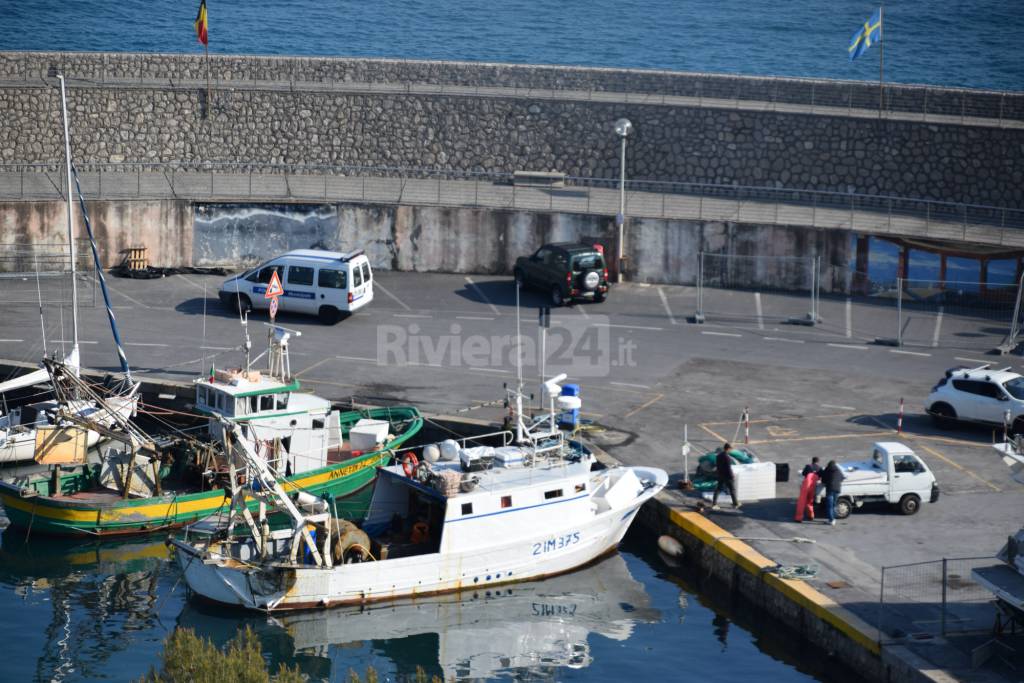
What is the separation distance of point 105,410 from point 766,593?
15060 mm

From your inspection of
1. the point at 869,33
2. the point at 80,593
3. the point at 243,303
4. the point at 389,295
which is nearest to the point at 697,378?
the point at 389,295

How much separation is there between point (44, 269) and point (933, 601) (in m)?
30.3

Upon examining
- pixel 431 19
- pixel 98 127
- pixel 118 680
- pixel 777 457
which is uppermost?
pixel 431 19

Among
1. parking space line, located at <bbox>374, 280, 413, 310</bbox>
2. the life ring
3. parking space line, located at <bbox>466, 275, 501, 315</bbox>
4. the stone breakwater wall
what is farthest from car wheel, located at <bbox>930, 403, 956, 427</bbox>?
the stone breakwater wall

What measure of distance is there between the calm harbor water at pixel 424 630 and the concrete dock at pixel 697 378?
167 cm

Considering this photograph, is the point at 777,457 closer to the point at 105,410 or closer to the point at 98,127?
the point at 105,410

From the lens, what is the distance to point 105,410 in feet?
107

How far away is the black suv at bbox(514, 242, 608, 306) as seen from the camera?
43.4m

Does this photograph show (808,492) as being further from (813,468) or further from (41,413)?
(41,413)

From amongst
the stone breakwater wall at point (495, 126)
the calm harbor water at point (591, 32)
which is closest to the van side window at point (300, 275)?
the stone breakwater wall at point (495, 126)

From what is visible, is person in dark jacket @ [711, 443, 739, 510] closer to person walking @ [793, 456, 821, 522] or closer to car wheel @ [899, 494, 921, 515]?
person walking @ [793, 456, 821, 522]

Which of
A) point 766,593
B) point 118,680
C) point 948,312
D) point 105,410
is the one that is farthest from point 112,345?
point 948,312

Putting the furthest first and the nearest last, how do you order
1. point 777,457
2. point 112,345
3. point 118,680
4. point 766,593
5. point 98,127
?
point 98,127 < point 112,345 < point 777,457 < point 766,593 < point 118,680

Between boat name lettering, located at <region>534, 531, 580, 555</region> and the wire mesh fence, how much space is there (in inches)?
805
